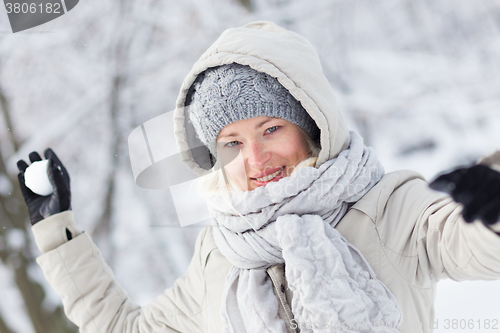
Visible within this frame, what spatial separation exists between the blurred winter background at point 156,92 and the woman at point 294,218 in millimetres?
788

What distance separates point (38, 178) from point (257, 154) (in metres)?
0.84

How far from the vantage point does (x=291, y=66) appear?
0.93 meters

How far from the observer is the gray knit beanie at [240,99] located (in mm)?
935

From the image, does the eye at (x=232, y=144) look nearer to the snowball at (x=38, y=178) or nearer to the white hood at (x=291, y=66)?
the white hood at (x=291, y=66)

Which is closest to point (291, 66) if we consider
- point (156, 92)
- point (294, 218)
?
point (294, 218)

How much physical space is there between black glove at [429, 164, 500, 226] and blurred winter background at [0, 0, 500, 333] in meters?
1.40

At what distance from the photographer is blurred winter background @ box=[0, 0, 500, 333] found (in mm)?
1806

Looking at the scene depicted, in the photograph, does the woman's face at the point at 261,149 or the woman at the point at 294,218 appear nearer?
the woman at the point at 294,218

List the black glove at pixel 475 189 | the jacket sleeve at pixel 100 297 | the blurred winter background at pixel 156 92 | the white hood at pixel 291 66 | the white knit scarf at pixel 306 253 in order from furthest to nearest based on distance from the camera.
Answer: the blurred winter background at pixel 156 92 < the jacket sleeve at pixel 100 297 < the white hood at pixel 291 66 < the white knit scarf at pixel 306 253 < the black glove at pixel 475 189

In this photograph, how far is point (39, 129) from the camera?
1.89 m

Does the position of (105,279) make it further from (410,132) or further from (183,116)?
(410,132)

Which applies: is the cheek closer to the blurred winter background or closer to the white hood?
the white hood

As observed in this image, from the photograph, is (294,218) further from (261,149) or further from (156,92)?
(156,92)

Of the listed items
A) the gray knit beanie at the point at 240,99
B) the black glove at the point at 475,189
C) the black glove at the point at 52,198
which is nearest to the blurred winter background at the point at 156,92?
the black glove at the point at 52,198
